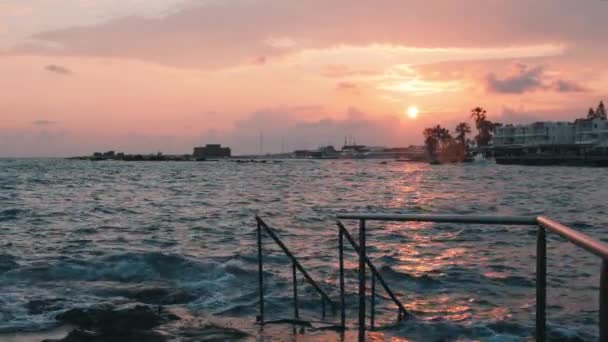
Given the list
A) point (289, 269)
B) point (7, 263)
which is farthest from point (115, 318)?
point (7, 263)

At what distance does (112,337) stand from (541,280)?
23.8ft

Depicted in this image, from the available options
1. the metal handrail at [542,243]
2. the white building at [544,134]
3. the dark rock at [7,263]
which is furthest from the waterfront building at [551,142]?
the metal handrail at [542,243]

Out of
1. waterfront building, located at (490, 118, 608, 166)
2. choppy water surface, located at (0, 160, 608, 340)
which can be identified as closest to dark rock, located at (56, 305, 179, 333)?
choppy water surface, located at (0, 160, 608, 340)

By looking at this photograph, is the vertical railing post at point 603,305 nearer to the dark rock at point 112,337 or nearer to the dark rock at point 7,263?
the dark rock at point 112,337

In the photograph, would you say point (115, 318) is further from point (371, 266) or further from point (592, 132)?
point (592, 132)

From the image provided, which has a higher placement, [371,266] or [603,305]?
[603,305]

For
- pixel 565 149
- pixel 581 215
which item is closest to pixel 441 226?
pixel 581 215

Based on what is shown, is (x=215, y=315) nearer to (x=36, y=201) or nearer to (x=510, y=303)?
(x=510, y=303)

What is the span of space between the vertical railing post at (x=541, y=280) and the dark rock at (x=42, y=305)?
31.0 feet

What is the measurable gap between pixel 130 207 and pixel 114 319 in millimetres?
26952

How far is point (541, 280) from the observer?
143 inches

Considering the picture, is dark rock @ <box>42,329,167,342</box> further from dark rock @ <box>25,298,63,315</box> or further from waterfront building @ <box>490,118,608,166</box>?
waterfront building @ <box>490,118,608,166</box>

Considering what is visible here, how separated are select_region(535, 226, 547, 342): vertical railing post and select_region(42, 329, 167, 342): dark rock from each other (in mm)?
6663

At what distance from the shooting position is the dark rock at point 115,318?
9.71 meters
